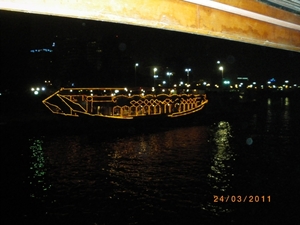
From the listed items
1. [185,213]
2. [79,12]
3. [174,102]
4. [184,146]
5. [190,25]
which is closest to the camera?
[79,12]

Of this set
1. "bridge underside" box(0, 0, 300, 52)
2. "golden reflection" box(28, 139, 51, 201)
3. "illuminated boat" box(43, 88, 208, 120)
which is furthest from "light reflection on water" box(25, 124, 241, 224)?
"bridge underside" box(0, 0, 300, 52)

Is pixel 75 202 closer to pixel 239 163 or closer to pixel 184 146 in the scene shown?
pixel 239 163

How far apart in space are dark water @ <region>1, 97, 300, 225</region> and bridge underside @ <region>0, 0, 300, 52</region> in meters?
8.70

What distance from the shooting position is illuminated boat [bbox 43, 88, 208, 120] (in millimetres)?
34500

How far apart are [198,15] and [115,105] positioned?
33.1 metres

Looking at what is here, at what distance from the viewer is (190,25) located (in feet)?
10.3

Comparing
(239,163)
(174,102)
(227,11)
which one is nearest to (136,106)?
(174,102)

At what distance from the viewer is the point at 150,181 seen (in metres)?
15.7

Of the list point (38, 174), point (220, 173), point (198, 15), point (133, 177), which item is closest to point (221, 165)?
point (220, 173)

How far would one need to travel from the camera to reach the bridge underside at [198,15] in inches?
85.4

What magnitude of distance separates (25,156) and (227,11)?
21451 mm

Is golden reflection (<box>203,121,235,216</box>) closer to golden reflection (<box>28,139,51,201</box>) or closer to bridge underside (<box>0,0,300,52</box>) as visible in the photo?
golden reflection (<box>28,139,51,201</box>)

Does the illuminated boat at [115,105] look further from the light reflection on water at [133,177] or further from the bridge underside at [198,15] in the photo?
the bridge underside at [198,15]
